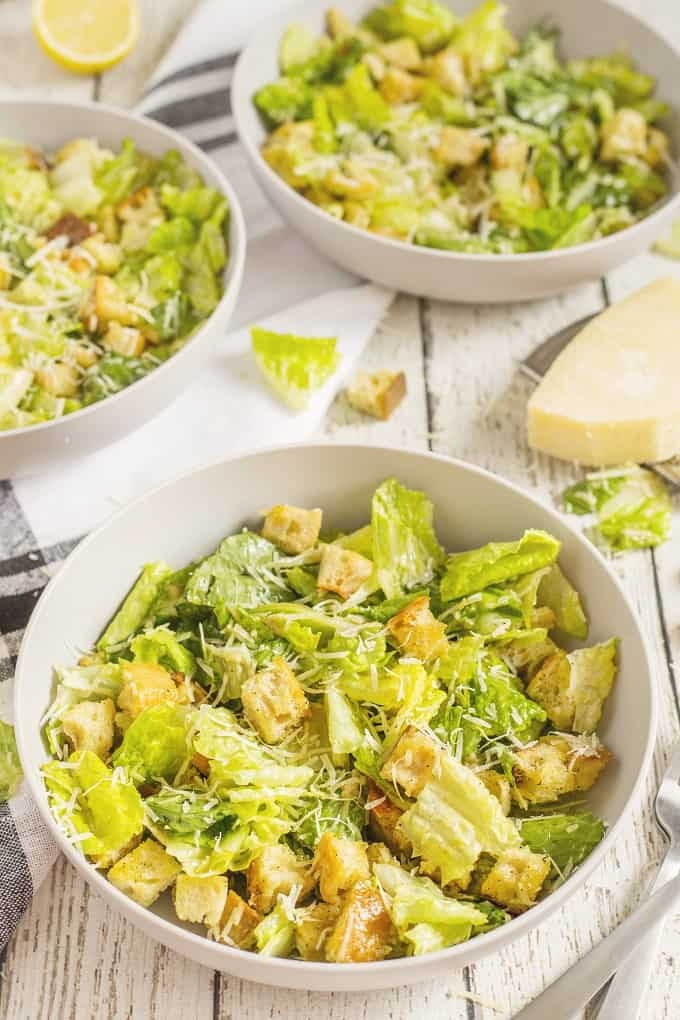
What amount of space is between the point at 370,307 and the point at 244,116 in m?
0.75

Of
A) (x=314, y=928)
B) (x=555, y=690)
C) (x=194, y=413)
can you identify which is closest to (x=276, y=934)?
(x=314, y=928)

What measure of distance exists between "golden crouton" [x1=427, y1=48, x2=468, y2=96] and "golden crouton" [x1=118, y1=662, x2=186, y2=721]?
2.35 meters

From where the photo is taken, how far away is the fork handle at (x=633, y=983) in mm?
2230

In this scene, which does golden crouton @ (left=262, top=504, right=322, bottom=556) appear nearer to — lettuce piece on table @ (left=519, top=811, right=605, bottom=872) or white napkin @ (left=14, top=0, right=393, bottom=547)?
white napkin @ (left=14, top=0, right=393, bottom=547)

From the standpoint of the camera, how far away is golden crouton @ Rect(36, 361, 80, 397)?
3131mm

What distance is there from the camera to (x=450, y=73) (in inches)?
154

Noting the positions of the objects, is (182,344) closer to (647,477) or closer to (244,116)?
(244,116)

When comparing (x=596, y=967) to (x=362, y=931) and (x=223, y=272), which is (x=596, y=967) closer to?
(x=362, y=931)

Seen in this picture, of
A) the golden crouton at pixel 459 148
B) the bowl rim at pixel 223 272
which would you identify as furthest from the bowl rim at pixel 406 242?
the golden crouton at pixel 459 148

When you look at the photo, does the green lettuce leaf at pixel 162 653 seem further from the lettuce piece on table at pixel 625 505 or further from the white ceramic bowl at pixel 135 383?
the lettuce piece on table at pixel 625 505

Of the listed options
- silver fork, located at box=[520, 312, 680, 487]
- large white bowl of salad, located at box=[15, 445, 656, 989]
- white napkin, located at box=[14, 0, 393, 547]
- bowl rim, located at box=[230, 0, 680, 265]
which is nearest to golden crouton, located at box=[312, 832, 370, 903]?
large white bowl of salad, located at box=[15, 445, 656, 989]

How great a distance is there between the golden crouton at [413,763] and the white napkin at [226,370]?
3.61 feet

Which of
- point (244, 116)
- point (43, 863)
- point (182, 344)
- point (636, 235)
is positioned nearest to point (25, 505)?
point (182, 344)

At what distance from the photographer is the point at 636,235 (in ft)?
11.1
